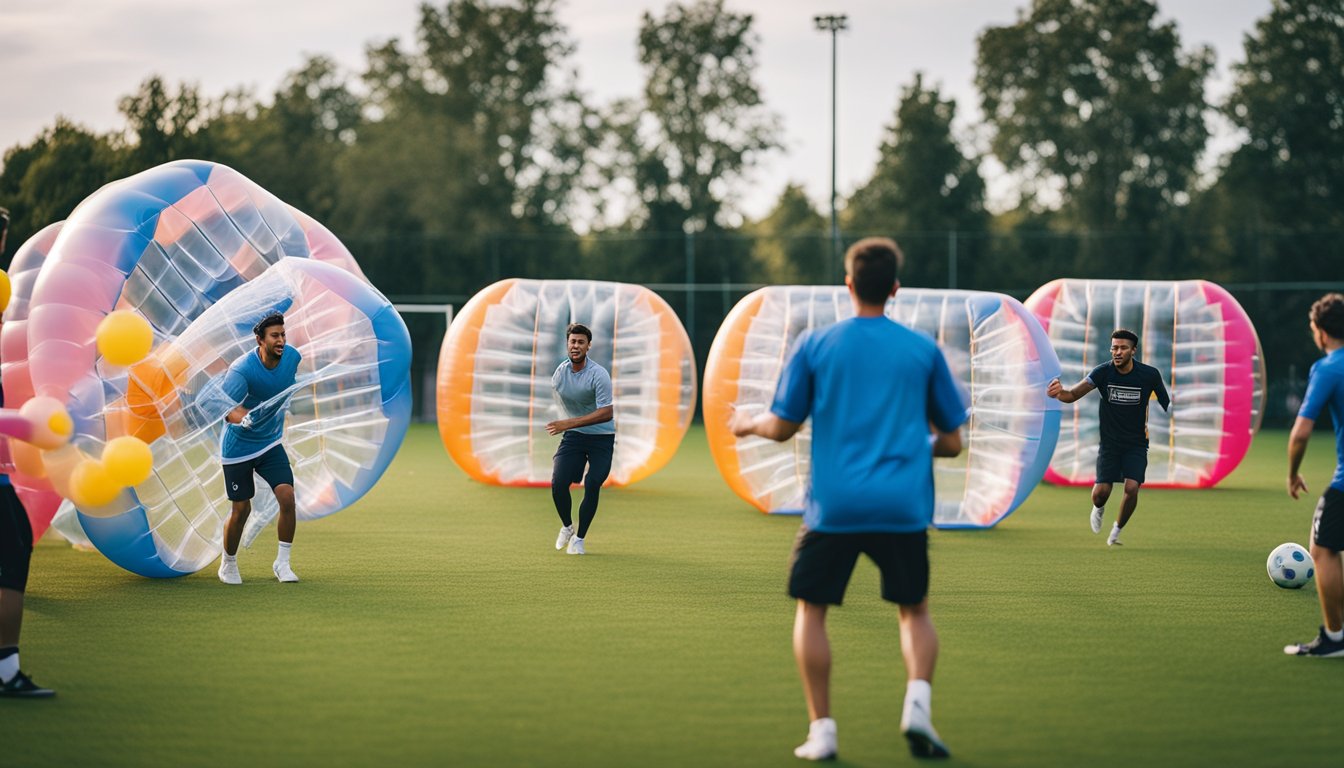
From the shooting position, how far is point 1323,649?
671 cm

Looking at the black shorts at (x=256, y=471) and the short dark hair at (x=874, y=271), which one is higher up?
the short dark hair at (x=874, y=271)

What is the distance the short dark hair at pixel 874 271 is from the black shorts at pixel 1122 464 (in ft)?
21.0

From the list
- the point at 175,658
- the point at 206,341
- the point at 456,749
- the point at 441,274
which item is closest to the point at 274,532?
the point at 206,341

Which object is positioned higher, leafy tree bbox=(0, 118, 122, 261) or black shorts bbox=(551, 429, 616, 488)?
leafy tree bbox=(0, 118, 122, 261)

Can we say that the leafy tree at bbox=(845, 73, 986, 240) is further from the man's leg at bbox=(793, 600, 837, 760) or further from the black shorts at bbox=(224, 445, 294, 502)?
the man's leg at bbox=(793, 600, 837, 760)

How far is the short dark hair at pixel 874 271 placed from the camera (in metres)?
4.93

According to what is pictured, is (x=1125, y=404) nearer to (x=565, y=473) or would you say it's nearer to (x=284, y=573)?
(x=565, y=473)

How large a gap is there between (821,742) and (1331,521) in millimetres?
3020

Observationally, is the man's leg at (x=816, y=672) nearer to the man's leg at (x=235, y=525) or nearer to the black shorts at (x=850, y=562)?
the black shorts at (x=850, y=562)

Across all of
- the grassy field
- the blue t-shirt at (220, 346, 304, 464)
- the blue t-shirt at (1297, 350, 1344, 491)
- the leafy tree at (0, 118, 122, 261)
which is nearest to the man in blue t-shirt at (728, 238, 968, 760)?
the grassy field

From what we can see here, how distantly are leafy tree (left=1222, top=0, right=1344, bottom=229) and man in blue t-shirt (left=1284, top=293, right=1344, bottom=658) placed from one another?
103 feet

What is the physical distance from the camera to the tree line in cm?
3569

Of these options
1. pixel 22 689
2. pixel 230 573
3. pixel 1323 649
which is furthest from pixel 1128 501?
pixel 22 689

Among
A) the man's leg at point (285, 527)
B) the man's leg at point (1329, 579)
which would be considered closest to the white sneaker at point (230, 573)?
the man's leg at point (285, 527)
